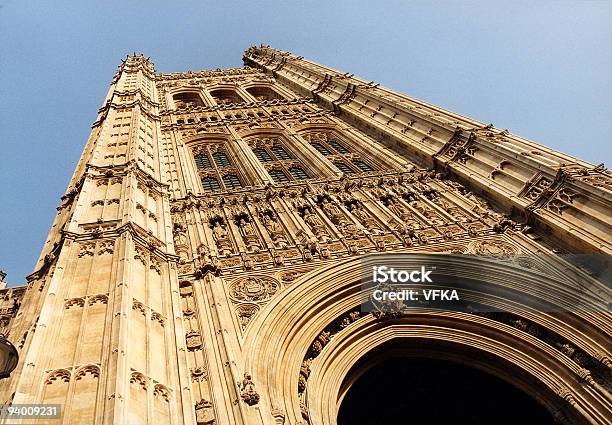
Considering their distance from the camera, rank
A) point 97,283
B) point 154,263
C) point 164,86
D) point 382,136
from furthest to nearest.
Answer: point 164,86
point 382,136
point 154,263
point 97,283

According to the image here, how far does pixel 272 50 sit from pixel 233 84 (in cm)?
837

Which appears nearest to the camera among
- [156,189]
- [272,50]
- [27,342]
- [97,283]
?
[27,342]

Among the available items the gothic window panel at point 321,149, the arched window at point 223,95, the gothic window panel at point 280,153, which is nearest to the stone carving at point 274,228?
the gothic window panel at point 280,153

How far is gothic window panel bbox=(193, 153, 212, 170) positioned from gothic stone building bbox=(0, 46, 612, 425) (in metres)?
1.11

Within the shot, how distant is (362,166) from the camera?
21188 mm

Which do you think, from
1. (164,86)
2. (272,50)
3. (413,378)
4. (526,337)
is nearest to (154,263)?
(413,378)

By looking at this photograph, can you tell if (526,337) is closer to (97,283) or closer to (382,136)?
(97,283)

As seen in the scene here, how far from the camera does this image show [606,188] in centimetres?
1330

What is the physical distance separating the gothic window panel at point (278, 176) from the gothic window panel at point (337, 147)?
3.30 metres

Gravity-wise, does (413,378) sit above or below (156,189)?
below

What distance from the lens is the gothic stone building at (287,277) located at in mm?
8789

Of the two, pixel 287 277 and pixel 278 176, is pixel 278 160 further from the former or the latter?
pixel 287 277

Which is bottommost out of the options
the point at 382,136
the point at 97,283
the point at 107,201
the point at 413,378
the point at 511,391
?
the point at 511,391

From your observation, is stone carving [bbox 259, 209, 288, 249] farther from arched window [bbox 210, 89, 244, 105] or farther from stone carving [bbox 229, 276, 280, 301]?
arched window [bbox 210, 89, 244, 105]
